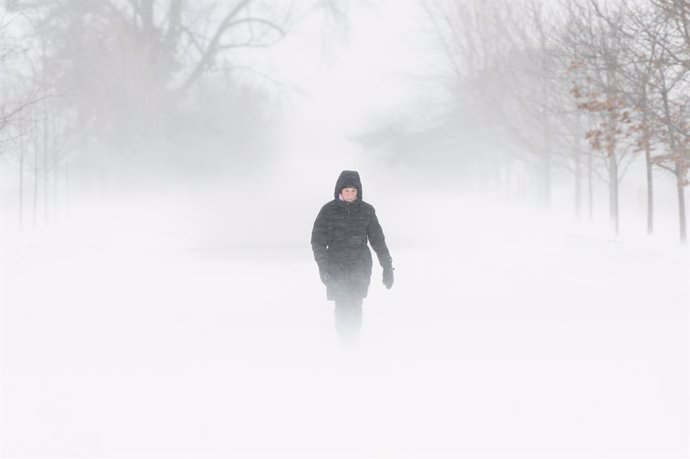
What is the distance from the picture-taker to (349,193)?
6.80 meters

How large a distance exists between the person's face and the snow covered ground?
1.38 metres

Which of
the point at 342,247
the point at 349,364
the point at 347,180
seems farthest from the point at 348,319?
the point at 347,180

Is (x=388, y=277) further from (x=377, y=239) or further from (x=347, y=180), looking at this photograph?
(x=347, y=180)

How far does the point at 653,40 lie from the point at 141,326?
8.86 meters

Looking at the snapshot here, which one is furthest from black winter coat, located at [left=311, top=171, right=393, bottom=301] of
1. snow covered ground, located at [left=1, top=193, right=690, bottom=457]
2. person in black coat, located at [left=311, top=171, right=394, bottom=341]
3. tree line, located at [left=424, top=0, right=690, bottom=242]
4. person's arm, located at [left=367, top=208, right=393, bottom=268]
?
tree line, located at [left=424, top=0, right=690, bottom=242]

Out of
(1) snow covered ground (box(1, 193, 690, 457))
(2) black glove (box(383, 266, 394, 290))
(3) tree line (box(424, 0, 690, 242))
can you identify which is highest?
(3) tree line (box(424, 0, 690, 242))

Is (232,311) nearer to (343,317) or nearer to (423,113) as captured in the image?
(343,317)

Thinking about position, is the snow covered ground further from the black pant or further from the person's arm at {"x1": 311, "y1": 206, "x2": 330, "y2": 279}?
the person's arm at {"x1": 311, "y1": 206, "x2": 330, "y2": 279}

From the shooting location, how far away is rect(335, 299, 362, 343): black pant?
22.7 ft

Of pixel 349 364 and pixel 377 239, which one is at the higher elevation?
pixel 377 239

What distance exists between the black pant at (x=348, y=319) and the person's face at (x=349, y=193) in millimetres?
926

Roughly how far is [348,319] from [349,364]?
20.9 inches

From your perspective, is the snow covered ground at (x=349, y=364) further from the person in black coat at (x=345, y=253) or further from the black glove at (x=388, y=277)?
the black glove at (x=388, y=277)

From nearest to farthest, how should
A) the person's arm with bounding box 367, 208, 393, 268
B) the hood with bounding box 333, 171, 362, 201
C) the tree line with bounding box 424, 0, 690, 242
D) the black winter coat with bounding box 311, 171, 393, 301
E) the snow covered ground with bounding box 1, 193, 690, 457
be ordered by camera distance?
the snow covered ground with bounding box 1, 193, 690, 457
the hood with bounding box 333, 171, 362, 201
the black winter coat with bounding box 311, 171, 393, 301
the person's arm with bounding box 367, 208, 393, 268
the tree line with bounding box 424, 0, 690, 242
